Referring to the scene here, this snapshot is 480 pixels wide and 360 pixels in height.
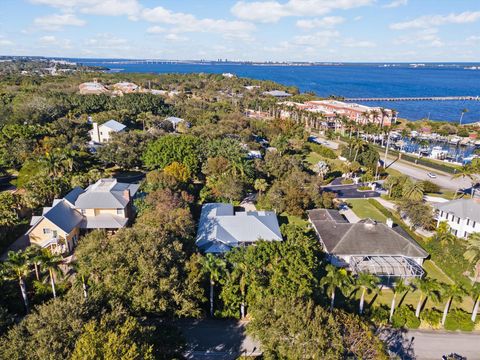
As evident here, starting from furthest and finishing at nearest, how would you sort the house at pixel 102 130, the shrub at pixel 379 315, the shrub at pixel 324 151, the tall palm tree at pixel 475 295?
the shrub at pixel 324 151, the house at pixel 102 130, the shrub at pixel 379 315, the tall palm tree at pixel 475 295

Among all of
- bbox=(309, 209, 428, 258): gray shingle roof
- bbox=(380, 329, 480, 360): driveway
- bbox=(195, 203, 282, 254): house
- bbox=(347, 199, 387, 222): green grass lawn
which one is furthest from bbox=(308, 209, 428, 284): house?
bbox=(347, 199, 387, 222): green grass lawn

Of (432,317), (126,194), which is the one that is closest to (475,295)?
(432,317)

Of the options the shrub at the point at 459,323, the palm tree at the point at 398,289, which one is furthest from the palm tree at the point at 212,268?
the shrub at the point at 459,323

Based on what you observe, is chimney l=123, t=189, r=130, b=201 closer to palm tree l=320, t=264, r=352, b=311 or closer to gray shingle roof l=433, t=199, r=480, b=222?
palm tree l=320, t=264, r=352, b=311

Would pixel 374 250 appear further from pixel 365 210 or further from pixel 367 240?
pixel 365 210

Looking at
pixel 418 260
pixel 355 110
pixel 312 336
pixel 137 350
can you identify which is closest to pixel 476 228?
pixel 418 260

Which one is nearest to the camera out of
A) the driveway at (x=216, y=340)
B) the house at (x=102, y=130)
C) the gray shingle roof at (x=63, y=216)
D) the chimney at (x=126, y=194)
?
the driveway at (x=216, y=340)

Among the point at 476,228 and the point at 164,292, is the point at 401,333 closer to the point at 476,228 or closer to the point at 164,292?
the point at 164,292

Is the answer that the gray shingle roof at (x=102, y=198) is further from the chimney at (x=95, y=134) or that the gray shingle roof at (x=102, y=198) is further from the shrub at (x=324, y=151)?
the shrub at (x=324, y=151)
